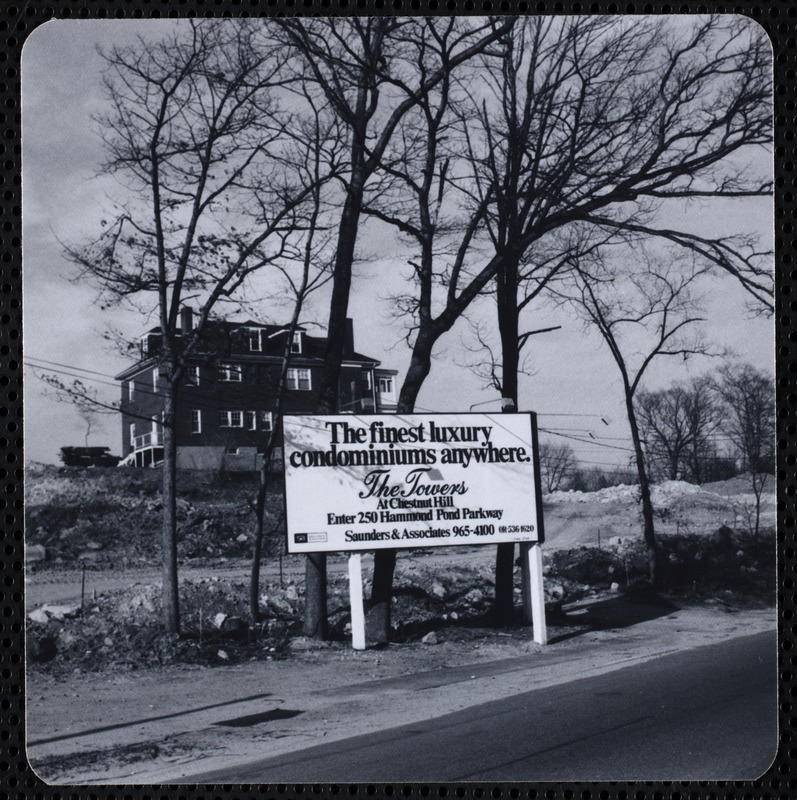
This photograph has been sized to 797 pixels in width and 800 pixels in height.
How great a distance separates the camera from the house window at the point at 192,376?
1471 centimetres

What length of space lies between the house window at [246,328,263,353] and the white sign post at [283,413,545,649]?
2.51 meters

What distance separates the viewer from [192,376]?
15.0 m

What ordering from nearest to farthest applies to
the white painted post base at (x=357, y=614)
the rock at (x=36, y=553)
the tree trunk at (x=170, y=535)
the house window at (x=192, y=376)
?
1. the white painted post base at (x=357, y=614)
2. the tree trunk at (x=170, y=535)
3. the house window at (x=192, y=376)
4. the rock at (x=36, y=553)

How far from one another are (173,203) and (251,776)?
32.3ft

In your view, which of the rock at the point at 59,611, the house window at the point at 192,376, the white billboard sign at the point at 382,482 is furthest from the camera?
the rock at the point at 59,611

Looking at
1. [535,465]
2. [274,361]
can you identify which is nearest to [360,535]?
[535,465]

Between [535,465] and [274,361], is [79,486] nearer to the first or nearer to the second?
[274,361]

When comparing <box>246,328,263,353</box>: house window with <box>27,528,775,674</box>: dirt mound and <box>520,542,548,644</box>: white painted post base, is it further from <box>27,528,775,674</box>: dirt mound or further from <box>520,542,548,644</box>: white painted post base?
<box>520,542,548,644</box>: white painted post base

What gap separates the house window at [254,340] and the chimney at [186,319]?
3.04ft

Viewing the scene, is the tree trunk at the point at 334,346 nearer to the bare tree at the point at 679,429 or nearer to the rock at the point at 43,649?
the rock at the point at 43,649

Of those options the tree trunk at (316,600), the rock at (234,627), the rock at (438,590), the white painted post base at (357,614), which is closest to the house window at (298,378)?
the tree trunk at (316,600)

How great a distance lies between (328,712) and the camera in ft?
32.6

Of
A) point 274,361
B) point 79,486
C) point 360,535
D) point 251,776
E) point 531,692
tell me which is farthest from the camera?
point 79,486

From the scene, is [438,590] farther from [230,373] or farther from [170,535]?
[170,535]
